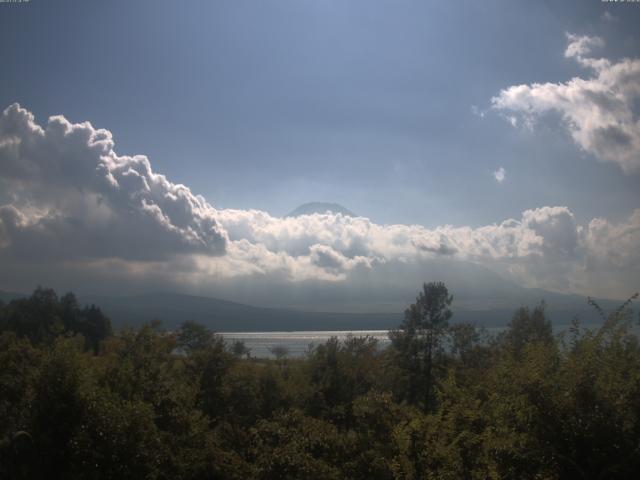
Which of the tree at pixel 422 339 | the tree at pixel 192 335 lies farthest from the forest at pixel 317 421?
the tree at pixel 192 335

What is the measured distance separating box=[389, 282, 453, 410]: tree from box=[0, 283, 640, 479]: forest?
9760 mm

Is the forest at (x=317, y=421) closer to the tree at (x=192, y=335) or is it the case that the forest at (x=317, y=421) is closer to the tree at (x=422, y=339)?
the tree at (x=422, y=339)

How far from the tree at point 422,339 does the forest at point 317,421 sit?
976cm

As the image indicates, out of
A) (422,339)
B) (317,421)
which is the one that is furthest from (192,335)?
(317,421)

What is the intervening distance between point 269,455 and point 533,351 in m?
8.68

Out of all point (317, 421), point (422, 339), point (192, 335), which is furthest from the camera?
point (192, 335)

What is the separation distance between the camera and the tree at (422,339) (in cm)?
4100

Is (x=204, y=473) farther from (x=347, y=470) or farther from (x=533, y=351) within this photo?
(x=533, y=351)

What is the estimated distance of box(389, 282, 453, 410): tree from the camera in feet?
135

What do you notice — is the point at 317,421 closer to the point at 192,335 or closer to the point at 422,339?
the point at 422,339

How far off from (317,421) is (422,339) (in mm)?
24464

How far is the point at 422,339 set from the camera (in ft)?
139

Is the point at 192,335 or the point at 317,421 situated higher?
the point at 192,335

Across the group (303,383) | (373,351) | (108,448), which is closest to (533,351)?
(108,448)
